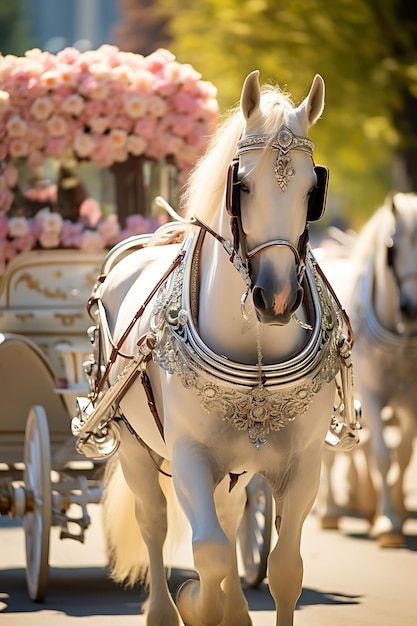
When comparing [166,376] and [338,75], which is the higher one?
[338,75]

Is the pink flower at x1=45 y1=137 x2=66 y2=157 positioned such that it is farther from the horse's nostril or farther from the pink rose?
the horse's nostril

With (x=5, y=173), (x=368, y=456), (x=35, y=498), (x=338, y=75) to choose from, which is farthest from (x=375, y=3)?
(x=35, y=498)

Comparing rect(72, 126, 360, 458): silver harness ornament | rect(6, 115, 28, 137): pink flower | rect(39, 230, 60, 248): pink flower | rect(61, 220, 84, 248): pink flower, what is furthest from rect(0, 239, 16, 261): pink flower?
rect(72, 126, 360, 458): silver harness ornament

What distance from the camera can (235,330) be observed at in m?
4.65

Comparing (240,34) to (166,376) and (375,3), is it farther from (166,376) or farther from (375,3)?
(166,376)

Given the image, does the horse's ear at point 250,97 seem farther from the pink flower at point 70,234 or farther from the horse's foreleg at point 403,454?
the horse's foreleg at point 403,454

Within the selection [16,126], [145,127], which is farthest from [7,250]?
[145,127]

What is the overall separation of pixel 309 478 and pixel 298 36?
13165 millimetres

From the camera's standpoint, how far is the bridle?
434 cm

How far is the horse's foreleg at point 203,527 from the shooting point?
4543 millimetres

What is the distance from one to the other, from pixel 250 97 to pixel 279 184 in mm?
364

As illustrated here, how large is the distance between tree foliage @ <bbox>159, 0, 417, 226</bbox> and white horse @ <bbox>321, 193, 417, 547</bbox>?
8.03 m

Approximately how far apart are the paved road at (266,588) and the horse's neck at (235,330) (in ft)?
6.09

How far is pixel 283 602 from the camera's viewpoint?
4.86 metres
